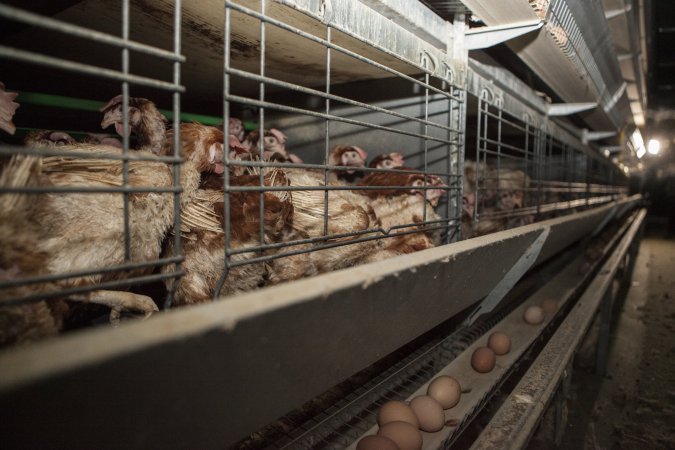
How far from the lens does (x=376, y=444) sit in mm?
→ 1140

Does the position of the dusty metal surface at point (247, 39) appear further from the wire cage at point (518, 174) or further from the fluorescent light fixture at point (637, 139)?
the fluorescent light fixture at point (637, 139)

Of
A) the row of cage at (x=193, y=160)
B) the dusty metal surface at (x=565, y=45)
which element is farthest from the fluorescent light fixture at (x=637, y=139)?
the row of cage at (x=193, y=160)

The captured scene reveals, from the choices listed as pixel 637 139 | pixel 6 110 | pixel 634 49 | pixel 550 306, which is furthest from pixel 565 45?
pixel 637 139

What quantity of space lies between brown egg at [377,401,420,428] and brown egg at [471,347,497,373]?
1.79 feet

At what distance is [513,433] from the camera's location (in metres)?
1.09

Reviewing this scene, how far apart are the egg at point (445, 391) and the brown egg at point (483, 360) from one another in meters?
0.25

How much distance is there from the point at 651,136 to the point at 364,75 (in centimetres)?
1222

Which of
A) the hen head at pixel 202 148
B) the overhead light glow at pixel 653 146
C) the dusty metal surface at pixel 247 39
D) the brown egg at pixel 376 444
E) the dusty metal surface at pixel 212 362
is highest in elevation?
the overhead light glow at pixel 653 146

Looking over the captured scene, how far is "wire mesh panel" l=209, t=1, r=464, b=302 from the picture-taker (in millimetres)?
1264

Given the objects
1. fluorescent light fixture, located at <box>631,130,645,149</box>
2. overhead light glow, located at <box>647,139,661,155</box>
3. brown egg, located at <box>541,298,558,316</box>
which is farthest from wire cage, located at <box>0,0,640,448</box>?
overhead light glow, located at <box>647,139,661,155</box>

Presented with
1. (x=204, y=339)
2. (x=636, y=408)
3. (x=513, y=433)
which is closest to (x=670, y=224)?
(x=636, y=408)

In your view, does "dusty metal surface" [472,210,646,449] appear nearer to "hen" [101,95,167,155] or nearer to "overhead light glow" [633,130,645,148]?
"hen" [101,95,167,155]

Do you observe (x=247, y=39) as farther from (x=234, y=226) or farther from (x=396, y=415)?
(x=396, y=415)

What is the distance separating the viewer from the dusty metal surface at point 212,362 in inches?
15.9
